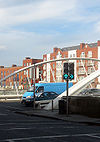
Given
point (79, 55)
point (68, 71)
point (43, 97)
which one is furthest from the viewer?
point (79, 55)

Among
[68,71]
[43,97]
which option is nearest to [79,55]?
[43,97]

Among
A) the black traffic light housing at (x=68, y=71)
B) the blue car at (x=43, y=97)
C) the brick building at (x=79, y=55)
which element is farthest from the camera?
the brick building at (x=79, y=55)

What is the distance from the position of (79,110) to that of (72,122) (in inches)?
167

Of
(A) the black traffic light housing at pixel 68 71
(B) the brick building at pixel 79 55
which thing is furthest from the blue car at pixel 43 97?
(B) the brick building at pixel 79 55

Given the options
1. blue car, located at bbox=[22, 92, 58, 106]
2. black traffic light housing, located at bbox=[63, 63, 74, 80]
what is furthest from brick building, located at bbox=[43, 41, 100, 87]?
black traffic light housing, located at bbox=[63, 63, 74, 80]

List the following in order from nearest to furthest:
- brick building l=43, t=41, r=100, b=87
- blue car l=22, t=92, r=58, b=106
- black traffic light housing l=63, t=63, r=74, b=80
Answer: black traffic light housing l=63, t=63, r=74, b=80 < blue car l=22, t=92, r=58, b=106 < brick building l=43, t=41, r=100, b=87

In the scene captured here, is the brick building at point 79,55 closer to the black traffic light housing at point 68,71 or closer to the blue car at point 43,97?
the blue car at point 43,97

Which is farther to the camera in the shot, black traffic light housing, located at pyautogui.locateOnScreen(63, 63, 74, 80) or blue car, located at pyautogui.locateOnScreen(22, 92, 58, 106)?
blue car, located at pyautogui.locateOnScreen(22, 92, 58, 106)

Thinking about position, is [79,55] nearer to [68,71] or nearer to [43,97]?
[43,97]

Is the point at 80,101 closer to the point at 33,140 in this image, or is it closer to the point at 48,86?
the point at 33,140

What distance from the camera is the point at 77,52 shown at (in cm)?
10775

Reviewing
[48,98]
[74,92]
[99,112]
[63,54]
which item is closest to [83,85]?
[74,92]

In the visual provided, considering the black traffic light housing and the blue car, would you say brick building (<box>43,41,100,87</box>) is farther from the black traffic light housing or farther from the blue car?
the black traffic light housing

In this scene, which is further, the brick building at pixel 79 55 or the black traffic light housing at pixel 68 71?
the brick building at pixel 79 55
